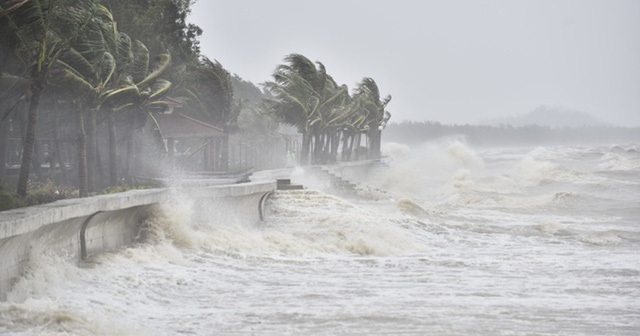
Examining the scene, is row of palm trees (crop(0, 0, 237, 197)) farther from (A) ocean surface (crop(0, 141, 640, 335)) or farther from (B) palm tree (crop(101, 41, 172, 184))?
(A) ocean surface (crop(0, 141, 640, 335))

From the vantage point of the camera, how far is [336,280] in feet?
54.9

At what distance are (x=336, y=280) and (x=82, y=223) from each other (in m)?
3.95

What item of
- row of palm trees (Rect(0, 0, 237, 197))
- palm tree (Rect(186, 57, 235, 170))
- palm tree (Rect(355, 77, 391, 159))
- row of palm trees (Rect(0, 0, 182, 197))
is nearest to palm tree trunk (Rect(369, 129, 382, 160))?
palm tree (Rect(355, 77, 391, 159))

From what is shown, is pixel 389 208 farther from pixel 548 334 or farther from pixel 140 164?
pixel 548 334

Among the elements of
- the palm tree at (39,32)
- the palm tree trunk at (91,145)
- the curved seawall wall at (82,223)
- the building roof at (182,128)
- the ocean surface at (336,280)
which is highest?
the palm tree at (39,32)

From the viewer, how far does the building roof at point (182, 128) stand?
43.3m

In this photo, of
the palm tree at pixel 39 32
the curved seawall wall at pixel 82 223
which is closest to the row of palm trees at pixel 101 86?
the palm tree at pixel 39 32

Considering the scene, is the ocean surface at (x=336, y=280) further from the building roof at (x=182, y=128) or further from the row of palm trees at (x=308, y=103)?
the row of palm trees at (x=308, y=103)

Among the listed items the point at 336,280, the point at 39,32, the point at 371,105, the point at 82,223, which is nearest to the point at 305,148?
the point at 371,105

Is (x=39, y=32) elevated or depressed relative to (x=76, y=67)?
elevated

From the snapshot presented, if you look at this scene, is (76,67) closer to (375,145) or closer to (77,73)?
(77,73)

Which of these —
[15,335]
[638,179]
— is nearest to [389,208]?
[15,335]

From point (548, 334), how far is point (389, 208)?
74.2ft

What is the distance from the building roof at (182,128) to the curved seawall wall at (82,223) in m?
→ 19.6
